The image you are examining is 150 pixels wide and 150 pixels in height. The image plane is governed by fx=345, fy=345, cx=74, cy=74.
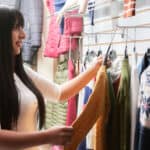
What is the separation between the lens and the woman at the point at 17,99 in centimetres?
140

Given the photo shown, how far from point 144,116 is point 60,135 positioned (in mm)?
343

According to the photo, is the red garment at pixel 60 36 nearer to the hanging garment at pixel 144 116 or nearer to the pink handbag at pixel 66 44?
the pink handbag at pixel 66 44

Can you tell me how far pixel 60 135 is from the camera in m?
1.39

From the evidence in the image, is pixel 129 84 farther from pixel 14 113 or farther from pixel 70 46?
pixel 70 46

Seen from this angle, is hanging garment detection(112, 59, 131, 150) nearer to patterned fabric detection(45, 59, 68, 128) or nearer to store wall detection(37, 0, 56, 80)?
patterned fabric detection(45, 59, 68, 128)

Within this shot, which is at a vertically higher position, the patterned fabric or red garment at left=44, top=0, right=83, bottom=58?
red garment at left=44, top=0, right=83, bottom=58

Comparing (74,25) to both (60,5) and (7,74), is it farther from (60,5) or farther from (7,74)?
(7,74)

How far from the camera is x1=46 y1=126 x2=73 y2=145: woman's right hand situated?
139 centimetres

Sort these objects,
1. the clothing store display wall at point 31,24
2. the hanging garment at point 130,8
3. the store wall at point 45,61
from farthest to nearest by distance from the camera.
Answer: the clothing store display wall at point 31,24 → the store wall at point 45,61 → the hanging garment at point 130,8

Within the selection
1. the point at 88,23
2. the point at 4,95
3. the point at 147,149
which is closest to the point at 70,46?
the point at 88,23

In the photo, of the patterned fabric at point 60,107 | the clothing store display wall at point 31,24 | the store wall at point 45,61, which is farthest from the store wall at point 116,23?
the clothing store display wall at point 31,24

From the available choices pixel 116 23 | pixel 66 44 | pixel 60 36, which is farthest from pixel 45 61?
pixel 116 23

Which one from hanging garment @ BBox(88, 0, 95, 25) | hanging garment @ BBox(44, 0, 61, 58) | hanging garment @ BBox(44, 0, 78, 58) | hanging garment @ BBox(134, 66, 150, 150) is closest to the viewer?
hanging garment @ BBox(134, 66, 150, 150)

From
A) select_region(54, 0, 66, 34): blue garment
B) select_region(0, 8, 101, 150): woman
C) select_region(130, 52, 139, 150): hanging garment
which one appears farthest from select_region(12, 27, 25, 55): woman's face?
select_region(54, 0, 66, 34): blue garment
